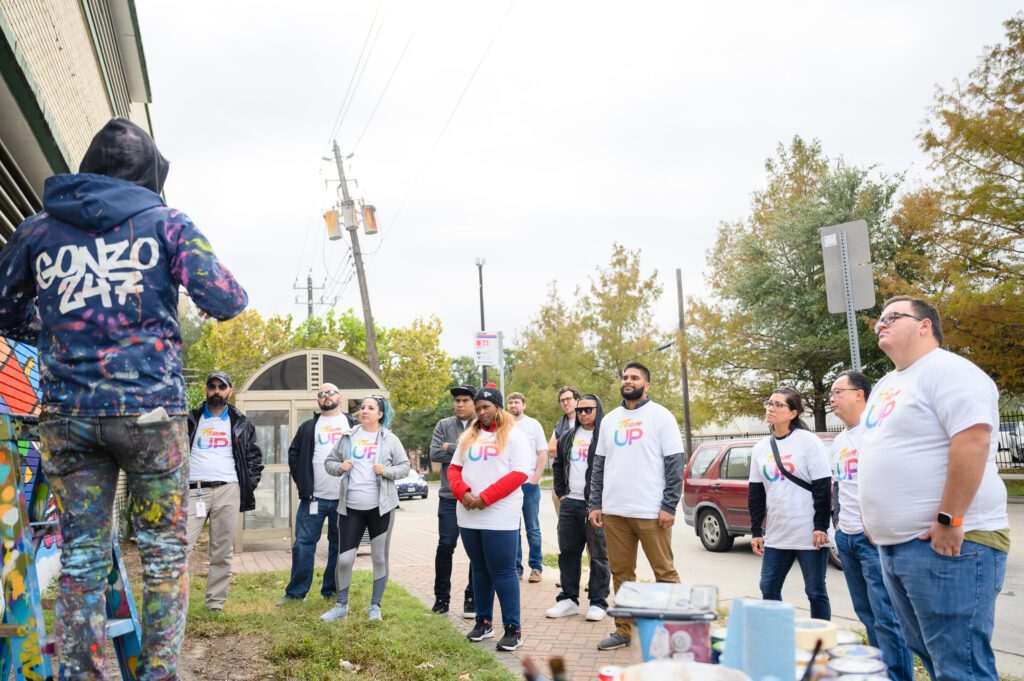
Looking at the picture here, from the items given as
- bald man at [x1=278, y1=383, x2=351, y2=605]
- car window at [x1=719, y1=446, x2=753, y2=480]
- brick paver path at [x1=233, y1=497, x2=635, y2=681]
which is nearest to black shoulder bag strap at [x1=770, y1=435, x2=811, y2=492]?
brick paver path at [x1=233, y1=497, x2=635, y2=681]

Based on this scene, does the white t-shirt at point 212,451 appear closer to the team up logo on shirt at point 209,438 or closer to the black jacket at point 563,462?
the team up logo on shirt at point 209,438

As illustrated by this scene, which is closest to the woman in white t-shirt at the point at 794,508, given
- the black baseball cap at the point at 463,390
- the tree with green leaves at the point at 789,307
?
the black baseball cap at the point at 463,390

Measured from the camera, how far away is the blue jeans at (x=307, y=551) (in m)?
7.20

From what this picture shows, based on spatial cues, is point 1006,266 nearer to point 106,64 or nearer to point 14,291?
point 106,64

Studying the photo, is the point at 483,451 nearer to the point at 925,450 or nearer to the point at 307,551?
the point at 307,551

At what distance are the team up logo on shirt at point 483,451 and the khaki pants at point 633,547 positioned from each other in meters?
0.98

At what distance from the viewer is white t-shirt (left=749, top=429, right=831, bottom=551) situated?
5.34m

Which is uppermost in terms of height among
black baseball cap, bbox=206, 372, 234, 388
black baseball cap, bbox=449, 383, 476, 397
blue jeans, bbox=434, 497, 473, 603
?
black baseball cap, bbox=206, 372, 234, 388

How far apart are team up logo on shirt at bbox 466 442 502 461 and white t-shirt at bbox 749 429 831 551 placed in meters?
1.96

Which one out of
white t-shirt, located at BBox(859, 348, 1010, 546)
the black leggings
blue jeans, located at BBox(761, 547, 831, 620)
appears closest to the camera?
white t-shirt, located at BBox(859, 348, 1010, 546)

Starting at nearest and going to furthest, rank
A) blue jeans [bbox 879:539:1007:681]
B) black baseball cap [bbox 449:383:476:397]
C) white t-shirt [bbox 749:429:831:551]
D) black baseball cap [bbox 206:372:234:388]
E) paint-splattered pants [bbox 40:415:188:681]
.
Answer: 1. paint-splattered pants [bbox 40:415:188:681]
2. blue jeans [bbox 879:539:1007:681]
3. white t-shirt [bbox 749:429:831:551]
4. black baseball cap [bbox 206:372:234:388]
5. black baseball cap [bbox 449:383:476:397]

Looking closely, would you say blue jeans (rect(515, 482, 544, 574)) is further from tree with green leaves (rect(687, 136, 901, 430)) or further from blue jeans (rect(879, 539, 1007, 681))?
tree with green leaves (rect(687, 136, 901, 430))

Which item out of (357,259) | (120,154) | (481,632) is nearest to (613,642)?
(481,632)

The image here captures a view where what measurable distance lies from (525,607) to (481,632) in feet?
5.29
